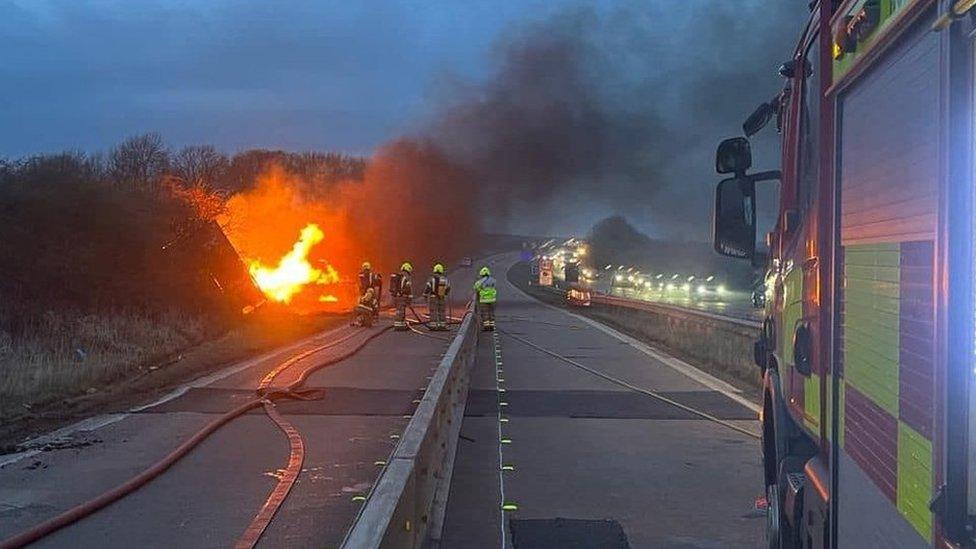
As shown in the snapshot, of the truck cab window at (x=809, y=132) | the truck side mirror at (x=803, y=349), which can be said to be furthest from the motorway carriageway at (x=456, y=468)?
the truck cab window at (x=809, y=132)

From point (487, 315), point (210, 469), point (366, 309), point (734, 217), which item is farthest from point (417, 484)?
point (366, 309)

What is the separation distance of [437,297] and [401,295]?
0.99 m

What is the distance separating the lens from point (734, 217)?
17.2ft

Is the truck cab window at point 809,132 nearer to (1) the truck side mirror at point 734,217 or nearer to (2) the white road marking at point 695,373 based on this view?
(1) the truck side mirror at point 734,217

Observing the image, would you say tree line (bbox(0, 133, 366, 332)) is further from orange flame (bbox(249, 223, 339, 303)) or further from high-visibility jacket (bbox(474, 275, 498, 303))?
high-visibility jacket (bbox(474, 275, 498, 303))

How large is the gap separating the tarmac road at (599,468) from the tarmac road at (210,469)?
2.91 feet

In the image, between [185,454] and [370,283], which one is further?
[370,283]

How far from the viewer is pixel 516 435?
10195 millimetres

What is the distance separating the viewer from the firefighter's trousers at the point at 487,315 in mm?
24511

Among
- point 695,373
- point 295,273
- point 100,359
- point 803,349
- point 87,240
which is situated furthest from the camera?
point 295,273

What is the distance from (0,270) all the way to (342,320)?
11.4 m

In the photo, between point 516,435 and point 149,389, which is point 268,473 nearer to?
point 516,435

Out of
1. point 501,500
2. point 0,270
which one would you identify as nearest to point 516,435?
point 501,500

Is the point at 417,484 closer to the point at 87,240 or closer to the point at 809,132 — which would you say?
the point at 809,132
